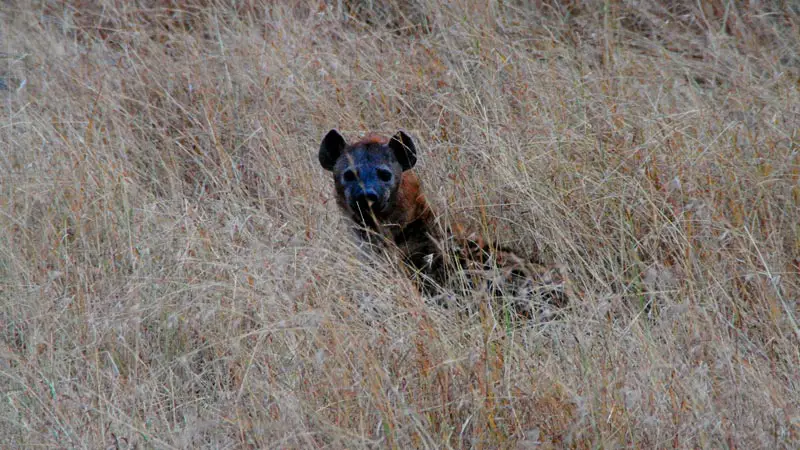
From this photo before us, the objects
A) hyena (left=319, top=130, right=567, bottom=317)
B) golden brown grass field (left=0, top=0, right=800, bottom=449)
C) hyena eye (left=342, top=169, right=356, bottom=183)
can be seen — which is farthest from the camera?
hyena eye (left=342, top=169, right=356, bottom=183)

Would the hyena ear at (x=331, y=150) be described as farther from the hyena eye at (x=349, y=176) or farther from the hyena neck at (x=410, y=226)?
the hyena neck at (x=410, y=226)

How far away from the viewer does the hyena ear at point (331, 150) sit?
5.16 m

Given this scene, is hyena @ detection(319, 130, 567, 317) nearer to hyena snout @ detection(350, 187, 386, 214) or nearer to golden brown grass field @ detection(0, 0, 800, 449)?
hyena snout @ detection(350, 187, 386, 214)

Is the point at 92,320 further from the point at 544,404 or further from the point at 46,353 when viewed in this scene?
the point at 544,404

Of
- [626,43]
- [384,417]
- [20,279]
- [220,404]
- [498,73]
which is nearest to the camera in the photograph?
[384,417]

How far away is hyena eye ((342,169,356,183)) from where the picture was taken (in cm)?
510

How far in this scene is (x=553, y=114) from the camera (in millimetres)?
5691

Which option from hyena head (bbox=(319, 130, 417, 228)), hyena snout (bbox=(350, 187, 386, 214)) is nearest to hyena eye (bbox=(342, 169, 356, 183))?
hyena head (bbox=(319, 130, 417, 228))

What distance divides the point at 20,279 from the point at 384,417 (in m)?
2.17

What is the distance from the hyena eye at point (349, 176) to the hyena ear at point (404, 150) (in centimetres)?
24

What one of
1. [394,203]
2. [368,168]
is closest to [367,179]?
[368,168]

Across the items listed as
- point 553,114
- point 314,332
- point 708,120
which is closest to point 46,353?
point 314,332

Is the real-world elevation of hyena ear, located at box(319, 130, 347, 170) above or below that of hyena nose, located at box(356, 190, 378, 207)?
above

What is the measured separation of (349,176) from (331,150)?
7.1 inches
